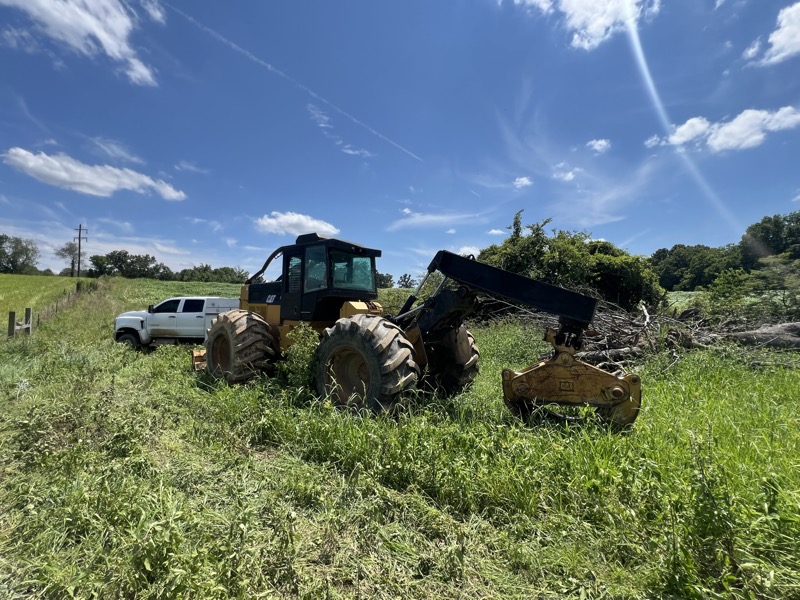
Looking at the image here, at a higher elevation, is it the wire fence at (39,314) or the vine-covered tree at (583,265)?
the vine-covered tree at (583,265)

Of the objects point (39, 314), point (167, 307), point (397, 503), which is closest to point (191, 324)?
point (167, 307)

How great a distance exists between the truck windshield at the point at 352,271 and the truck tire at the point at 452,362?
65.0 inches

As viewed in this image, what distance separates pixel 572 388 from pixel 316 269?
388 cm

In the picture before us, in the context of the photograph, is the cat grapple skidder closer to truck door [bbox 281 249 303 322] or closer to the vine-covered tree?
truck door [bbox 281 249 303 322]

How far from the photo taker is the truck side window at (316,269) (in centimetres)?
590

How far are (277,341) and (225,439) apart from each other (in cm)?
268

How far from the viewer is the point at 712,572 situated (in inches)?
75.6

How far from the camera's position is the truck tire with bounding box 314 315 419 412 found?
4129mm

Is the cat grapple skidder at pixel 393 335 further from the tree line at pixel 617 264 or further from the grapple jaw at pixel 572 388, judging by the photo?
the tree line at pixel 617 264

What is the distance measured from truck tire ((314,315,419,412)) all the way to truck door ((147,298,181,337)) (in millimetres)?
8456

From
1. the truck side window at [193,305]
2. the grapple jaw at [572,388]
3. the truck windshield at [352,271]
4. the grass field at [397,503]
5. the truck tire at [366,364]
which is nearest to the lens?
the grass field at [397,503]

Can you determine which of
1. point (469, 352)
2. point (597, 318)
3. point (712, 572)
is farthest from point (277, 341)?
point (597, 318)

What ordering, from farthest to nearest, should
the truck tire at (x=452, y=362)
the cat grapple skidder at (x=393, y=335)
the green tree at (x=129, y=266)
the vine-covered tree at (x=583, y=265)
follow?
1. the green tree at (x=129, y=266)
2. the vine-covered tree at (x=583, y=265)
3. the truck tire at (x=452, y=362)
4. the cat grapple skidder at (x=393, y=335)

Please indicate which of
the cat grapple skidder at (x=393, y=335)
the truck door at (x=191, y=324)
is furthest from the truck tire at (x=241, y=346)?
the truck door at (x=191, y=324)
